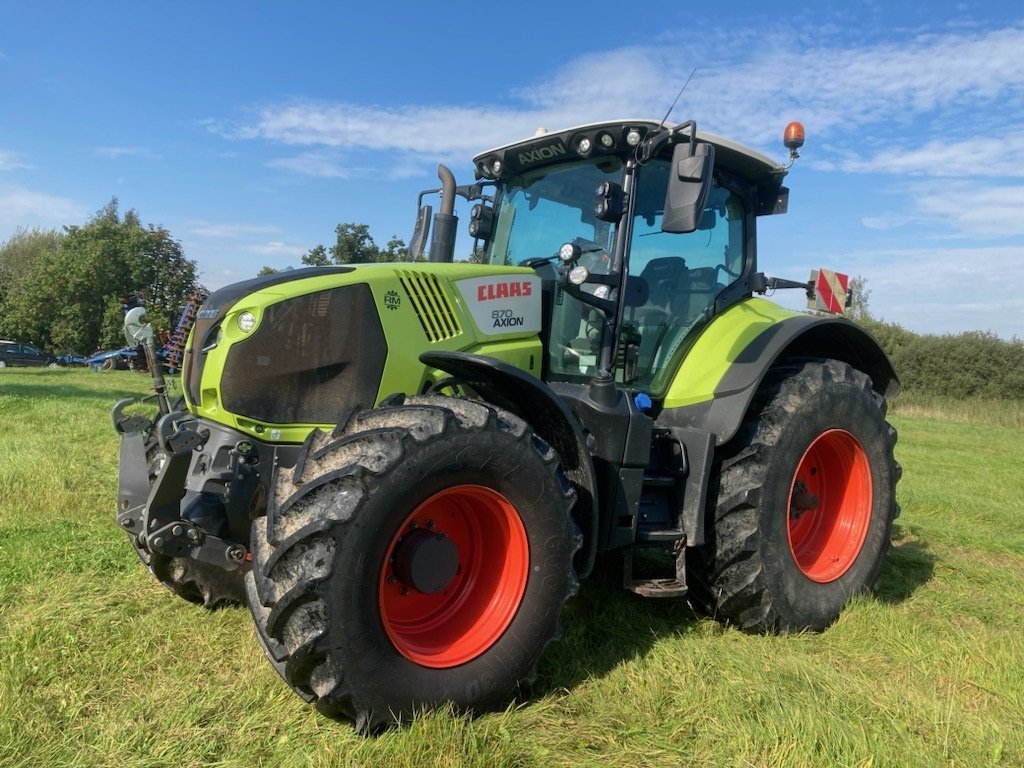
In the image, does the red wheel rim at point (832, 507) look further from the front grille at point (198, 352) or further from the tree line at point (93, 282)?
the tree line at point (93, 282)

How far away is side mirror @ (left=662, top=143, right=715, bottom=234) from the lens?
312cm

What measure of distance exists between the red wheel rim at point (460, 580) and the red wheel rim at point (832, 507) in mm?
1904

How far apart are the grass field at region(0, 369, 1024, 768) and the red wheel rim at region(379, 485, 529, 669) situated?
0.94 feet

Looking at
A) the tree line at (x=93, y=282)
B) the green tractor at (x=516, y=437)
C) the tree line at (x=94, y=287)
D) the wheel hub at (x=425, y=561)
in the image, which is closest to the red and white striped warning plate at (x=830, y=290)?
the green tractor at (x=516, y=437)

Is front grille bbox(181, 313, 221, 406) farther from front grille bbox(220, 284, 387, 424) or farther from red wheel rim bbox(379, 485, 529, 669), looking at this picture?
red wheel rim bbox(379, 485, 529, 669)

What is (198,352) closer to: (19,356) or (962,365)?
(962,365)

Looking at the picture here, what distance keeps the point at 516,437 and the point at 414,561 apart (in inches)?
22.0

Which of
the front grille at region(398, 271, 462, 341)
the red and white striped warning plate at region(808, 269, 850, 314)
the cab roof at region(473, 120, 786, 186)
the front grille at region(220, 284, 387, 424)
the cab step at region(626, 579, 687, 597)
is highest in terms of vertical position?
the cab roof at region(473, 120, 786, 186)

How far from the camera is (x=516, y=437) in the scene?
280 centimetres

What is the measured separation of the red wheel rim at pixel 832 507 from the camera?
420cm

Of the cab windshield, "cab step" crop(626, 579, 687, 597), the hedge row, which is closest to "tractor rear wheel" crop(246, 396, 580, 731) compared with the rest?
"cab step" crop(626, 579, 687, 597)

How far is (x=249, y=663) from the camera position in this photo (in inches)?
118

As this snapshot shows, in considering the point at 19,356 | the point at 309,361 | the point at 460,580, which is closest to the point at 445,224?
the point at 309,361

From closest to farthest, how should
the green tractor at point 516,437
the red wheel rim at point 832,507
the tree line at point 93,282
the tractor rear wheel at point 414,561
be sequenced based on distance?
the tractor rear wheel at point 414,561, the green tractor at point 516,437, the red wheel rim at point 832,507, the tree line at point 93,282
